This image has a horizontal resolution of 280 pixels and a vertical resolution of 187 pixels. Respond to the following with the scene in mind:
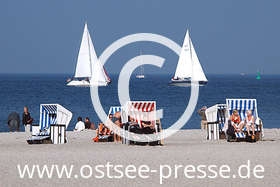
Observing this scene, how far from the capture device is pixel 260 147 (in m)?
15.2

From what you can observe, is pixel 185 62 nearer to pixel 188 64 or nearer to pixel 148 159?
pixel 188 64

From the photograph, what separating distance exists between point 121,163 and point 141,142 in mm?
4322

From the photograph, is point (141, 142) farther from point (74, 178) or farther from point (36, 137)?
point (74, 178)

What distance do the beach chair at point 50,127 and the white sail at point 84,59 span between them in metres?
63.8

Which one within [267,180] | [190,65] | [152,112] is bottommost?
[267,180]

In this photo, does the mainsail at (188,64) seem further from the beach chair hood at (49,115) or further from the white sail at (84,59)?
the beach chair hood at (49,115)

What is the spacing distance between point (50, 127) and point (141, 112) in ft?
9.98

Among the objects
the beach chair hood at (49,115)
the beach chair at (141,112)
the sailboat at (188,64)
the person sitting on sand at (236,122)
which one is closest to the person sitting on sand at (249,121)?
the person sitting on sand at (236,122)

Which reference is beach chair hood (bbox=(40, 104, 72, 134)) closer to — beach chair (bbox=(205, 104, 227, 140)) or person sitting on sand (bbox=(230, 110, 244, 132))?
beach chair (bbox=(205, 104, 227, 140))

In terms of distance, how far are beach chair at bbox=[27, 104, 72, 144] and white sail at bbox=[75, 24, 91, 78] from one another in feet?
209

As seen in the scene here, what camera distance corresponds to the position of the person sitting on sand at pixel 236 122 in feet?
57.1

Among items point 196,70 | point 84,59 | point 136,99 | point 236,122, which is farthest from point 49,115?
point 196,70

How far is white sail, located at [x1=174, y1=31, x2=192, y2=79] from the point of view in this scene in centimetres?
8188

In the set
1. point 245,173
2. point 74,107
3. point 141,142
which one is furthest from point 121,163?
point 74,107
